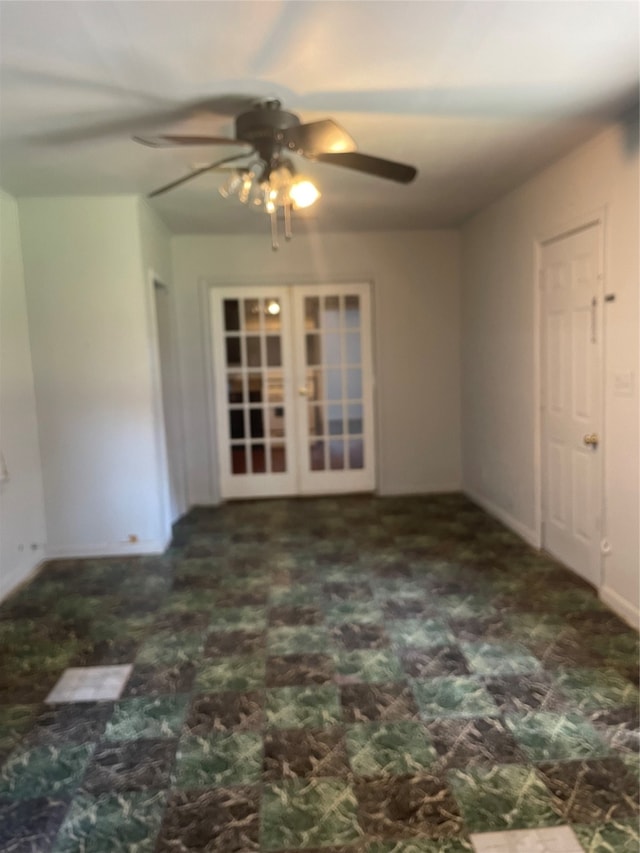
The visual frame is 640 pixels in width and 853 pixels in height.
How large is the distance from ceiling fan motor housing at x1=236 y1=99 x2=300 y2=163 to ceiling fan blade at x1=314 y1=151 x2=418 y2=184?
7.1 inches

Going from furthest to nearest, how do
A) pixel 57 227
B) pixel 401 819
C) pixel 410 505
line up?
1. pixel 410 505
2. pixel 57 227
3. pixel 401 819

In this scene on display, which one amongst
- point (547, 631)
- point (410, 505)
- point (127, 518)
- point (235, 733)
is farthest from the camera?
point (410, 505)

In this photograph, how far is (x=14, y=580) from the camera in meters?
3.72

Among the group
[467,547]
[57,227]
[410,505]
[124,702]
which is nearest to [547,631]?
[467,547]

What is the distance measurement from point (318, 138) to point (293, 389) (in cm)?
351

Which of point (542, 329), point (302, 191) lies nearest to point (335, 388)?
point (542, 329)

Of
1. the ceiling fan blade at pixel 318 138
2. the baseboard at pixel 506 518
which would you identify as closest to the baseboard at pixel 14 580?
the ceiling fan blade at pixel 318 138

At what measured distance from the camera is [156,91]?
Result: 245 centimetres

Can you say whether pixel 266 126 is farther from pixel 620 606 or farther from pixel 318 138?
pixel 620 606

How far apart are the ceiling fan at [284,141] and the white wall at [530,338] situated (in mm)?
1276

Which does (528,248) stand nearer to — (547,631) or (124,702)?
(547,631)

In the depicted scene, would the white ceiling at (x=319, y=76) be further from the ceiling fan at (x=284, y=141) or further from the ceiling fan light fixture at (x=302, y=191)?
the ceiling fan light fixture at (x=302, y=191)

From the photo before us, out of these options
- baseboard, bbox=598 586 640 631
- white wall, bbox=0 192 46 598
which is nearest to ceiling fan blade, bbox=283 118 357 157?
white wall, bbox=0 192 46 598

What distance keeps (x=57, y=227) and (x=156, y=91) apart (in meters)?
1.89
